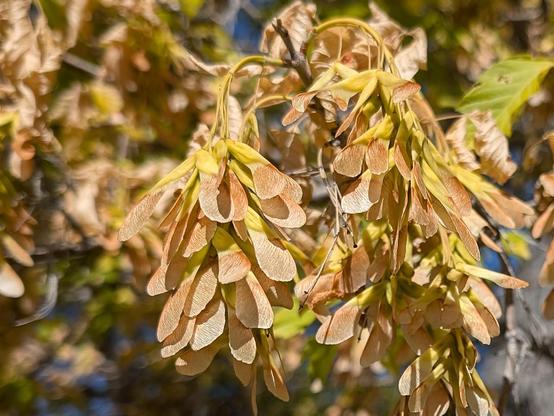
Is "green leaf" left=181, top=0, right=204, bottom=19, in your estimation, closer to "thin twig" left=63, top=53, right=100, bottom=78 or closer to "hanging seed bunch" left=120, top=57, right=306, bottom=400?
"thin twig" left=63, top=53, right=100, bottom=78

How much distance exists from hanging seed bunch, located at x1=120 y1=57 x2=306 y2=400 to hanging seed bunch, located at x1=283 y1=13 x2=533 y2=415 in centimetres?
9

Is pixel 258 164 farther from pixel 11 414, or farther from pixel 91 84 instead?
pixel 11 414

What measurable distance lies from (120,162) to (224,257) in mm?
1607

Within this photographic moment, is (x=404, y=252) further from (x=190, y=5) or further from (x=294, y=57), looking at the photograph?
(x=190, y=5)

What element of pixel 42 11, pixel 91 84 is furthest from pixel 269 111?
pixel 42 11

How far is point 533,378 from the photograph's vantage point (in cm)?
260

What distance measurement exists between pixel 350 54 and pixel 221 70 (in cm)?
22

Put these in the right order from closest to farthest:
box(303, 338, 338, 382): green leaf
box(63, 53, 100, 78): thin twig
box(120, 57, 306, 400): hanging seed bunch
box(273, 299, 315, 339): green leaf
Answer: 1. box(120, 57, 306, 400): hanging seed bunch
2. box(273, 299, 315, 339): green leaf
3. box(303, 338, 338, 382): green leaf
4. box(63, 53, 100, 78): thin twig

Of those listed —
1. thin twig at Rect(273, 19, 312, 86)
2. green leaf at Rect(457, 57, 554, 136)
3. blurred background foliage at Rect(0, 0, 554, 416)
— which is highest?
thin twig at Rect(273, 19, 312, 86)

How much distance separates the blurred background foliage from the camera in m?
1.79

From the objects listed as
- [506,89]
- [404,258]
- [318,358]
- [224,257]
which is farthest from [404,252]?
[318,358]

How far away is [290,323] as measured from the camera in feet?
5.39

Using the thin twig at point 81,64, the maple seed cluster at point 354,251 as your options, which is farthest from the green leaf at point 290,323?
the thin twig at point 81,64

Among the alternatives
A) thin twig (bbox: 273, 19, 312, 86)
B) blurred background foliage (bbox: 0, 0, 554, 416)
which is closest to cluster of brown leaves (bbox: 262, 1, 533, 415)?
thin twig (bbox: 273, 19, 312, 86)
